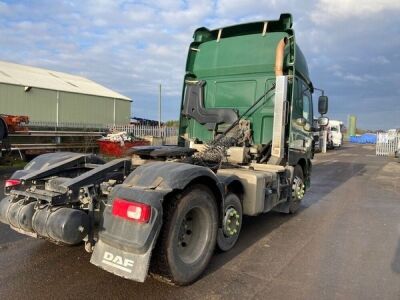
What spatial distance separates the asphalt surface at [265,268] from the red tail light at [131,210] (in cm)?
82

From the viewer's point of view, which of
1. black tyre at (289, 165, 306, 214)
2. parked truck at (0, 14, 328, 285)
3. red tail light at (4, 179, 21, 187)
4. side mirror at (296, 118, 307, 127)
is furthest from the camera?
black tyre at (289, 165, 306, 214)

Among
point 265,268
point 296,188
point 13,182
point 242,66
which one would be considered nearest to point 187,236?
point 265,268

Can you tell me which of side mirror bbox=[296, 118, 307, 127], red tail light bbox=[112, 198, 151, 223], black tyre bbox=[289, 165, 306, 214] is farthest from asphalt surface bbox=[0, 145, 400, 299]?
side mirror bbox=[296, 118, 307, 127]

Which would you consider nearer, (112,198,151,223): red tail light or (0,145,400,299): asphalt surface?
(112,198,151,223): red tail light

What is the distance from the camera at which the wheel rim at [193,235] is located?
4118 millimetres

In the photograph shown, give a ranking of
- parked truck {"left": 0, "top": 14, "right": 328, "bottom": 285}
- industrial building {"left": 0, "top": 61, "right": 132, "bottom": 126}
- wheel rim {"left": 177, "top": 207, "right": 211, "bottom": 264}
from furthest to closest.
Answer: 1. industrial building {"left": 0, "top": 61, "right": 132, "bottom": 126}
2. wheel rim {"left": 177, "top": 207, "right": 211, "bottom": 264}
3. parked truck {"left": 0, "top": 14, "right": 328, "bottom": 285}

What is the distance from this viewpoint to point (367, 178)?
575 inches

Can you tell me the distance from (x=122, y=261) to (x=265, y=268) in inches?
73.3

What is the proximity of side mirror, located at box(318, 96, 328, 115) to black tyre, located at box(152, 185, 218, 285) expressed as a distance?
5.25 metres

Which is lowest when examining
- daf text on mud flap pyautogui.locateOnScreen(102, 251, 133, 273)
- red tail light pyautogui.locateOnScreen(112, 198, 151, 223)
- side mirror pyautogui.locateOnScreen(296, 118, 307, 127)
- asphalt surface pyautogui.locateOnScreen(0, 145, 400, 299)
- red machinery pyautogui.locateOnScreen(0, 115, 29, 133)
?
asphalt surface pyautogui.locateOnScreen(0, 145, 400, 299)

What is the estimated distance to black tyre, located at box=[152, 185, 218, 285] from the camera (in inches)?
149

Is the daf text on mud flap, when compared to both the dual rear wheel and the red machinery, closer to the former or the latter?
the dual rear wheel

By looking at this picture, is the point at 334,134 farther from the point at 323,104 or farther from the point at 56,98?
the point at 323,104

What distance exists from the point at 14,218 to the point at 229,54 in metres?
4.90
